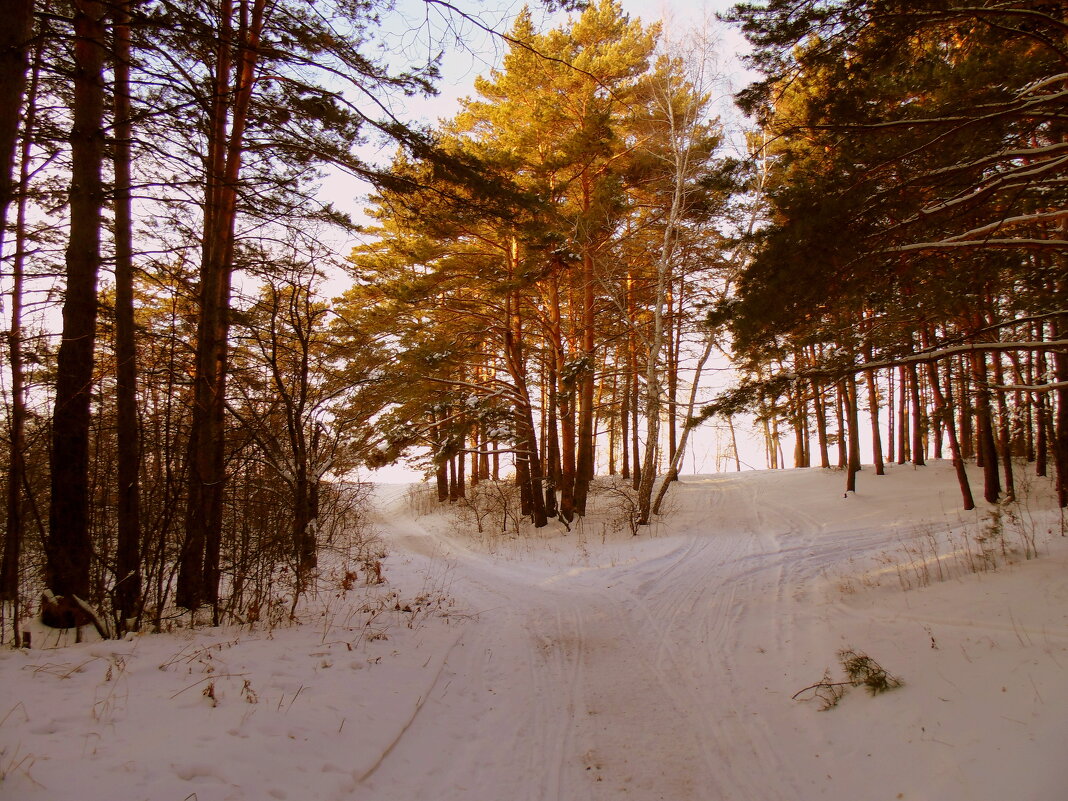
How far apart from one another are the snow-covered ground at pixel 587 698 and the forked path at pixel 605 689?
2 cm

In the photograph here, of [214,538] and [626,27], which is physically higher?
[626,27]

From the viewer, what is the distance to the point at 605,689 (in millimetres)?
4461

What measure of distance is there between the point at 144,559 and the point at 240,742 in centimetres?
258

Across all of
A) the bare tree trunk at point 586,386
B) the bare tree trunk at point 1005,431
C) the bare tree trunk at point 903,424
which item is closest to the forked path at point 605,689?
the bare tree trunk at point 586,386

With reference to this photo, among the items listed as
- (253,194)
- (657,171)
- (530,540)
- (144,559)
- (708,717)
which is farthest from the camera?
(657,171)

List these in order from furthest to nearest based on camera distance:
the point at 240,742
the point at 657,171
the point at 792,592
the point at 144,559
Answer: the point at 657,171, the point at 792,592, the point at 144,559, the point at 240,742

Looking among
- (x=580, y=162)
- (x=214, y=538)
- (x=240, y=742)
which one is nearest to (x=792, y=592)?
(x=240, y=742)

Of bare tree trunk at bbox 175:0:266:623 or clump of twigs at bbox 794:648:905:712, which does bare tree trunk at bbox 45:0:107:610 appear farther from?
clump of twigs at bbox 794:648:905:712

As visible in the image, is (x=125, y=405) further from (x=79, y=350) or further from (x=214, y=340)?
(x=214, y=340)

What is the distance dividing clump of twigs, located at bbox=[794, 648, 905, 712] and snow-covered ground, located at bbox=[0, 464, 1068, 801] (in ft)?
0.17

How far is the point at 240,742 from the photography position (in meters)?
3.05

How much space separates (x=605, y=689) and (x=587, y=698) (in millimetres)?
226

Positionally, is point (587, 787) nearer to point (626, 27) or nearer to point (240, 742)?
point (240, 742)

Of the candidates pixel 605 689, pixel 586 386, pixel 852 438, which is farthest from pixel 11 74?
pixel 852 438
